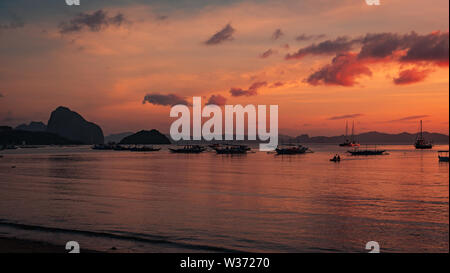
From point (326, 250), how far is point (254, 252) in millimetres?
3066

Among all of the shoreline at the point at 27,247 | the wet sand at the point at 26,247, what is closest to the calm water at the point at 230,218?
the shoreline at the point at 27,247

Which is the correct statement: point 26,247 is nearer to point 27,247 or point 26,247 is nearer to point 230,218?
point 27,247

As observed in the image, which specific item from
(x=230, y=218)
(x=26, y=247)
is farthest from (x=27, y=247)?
(x=230, y=218)

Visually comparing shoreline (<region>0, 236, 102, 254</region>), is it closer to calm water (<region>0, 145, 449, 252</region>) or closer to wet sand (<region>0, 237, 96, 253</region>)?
wet sand (<region>0, 237, 96, 253</region>)

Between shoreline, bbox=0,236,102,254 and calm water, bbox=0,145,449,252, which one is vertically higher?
shoreline, bbox=0,236,102,254

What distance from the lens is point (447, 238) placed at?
16797 millimetres

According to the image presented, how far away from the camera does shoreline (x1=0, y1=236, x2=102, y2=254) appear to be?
44.8 ft

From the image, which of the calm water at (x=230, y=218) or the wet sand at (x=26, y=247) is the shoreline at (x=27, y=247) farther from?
the calm water at (x=230, y=218)

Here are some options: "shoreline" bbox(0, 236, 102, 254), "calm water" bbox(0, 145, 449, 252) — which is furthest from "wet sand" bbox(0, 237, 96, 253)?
"calm water" bbox(0, 145, 449, 252)

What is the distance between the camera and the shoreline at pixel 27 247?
13.7 metres

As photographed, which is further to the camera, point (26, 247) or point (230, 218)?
point (230, 218)

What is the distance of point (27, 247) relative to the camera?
14273mm

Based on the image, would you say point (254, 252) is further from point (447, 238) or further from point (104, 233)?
point (447, 238)
